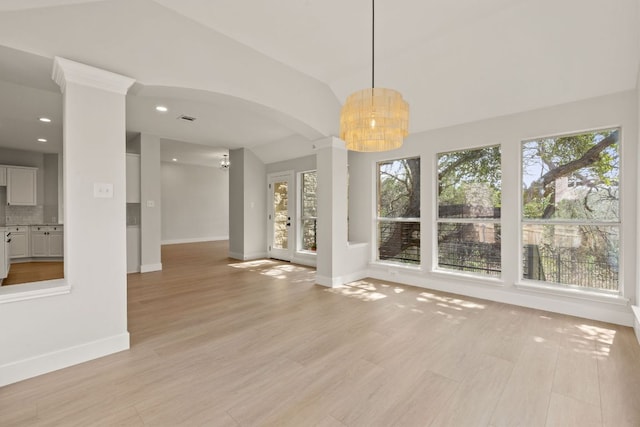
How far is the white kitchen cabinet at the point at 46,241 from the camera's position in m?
6.83

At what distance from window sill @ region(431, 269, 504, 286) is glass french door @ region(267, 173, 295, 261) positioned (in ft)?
11.3

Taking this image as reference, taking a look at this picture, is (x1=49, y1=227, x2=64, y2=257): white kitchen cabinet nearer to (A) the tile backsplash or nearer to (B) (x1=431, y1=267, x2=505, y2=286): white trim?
(A) the tile backsplash

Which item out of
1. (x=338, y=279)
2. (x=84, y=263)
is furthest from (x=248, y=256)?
(x=84, y=263)

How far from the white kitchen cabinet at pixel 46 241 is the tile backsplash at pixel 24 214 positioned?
0.68 m

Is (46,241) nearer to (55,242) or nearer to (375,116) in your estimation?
(55,242)

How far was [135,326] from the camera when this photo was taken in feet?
9.93

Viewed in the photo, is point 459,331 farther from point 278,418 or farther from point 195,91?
point 195,91

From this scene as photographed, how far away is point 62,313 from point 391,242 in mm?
4385

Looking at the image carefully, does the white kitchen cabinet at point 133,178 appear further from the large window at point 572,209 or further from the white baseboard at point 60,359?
the large window at point 572,209

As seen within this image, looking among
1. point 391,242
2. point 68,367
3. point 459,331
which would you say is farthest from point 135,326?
point 391,242

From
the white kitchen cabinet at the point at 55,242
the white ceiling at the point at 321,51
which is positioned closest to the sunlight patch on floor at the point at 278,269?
the white ceiling at the point at 321,51

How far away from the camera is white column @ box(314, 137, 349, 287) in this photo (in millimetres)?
4664

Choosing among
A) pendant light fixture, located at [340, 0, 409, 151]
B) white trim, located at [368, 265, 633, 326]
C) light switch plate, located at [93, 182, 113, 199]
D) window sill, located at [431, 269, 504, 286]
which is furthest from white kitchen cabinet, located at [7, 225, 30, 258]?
window sill, located at [431, 269, 504, 286]

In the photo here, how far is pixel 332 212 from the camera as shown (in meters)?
4.65
